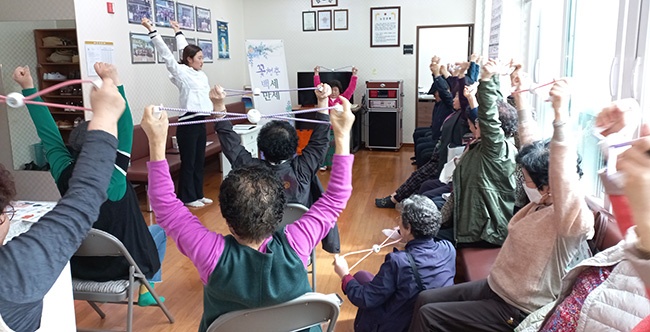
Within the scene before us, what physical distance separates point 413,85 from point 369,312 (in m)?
5.90

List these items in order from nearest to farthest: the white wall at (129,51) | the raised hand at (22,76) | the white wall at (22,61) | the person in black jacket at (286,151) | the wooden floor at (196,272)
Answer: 1. the raised hand at (22,76)
2. the person in black jacket at (286,151)
3. the wooden floor at (196,272)
4. the white wall at (22,61)
5. the white wall at (129,51)

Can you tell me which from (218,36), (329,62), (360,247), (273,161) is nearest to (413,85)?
(329,62)

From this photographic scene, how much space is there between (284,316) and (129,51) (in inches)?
179

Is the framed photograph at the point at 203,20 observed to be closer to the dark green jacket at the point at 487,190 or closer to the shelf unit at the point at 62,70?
the shelf unit at the point at 62,70

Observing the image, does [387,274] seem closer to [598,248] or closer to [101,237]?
[598,248]

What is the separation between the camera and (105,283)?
226 centimetres

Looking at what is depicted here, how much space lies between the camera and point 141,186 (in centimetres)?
545

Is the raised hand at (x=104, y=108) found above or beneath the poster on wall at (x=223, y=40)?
beneath

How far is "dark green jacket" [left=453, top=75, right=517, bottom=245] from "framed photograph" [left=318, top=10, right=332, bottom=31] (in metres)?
5.57

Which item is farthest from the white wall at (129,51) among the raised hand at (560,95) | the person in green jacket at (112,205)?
the raised hand at (560,95)

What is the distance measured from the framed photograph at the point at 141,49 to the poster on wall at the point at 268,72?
60.9 inches

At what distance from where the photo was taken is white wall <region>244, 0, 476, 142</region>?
7473 millimetres

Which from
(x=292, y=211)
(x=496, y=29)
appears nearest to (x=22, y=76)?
(x=292, y=211)

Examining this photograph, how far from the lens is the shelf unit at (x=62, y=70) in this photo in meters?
4.40
